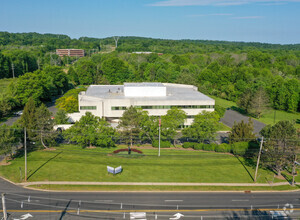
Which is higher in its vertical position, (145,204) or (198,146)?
(198,146)

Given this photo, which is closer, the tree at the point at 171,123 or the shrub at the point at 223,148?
the shrub at the point at 223,148

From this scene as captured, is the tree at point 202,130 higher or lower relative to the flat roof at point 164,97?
lower

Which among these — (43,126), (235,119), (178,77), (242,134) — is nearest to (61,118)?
(43,126)

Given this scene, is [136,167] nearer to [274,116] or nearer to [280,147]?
[280,147]

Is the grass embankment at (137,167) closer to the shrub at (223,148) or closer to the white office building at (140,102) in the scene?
the shrub at (223,148)

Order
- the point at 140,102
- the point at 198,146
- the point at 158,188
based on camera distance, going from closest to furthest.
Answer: the point at 158,188 < the point at 198,146 < the point at 140,102

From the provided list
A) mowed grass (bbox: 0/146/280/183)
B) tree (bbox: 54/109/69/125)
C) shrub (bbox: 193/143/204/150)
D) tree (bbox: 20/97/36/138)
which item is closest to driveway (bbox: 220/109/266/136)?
shrub (bbox: 193/143/204/150)

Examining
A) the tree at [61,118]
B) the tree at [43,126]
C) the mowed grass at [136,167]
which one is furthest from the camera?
the tree at [61,118]

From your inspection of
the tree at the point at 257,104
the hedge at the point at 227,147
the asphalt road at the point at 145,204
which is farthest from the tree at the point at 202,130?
the tree at the point at 257,104
